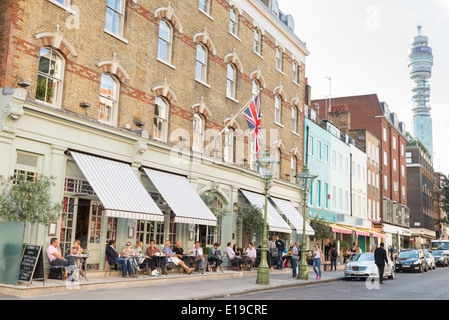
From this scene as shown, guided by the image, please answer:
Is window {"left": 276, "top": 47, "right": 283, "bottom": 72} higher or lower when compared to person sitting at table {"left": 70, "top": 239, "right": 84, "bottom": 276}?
higher

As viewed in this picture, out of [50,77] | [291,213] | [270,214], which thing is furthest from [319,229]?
[50,77]

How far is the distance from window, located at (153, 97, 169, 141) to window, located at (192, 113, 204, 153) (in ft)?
7.11

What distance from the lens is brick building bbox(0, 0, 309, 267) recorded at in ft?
48.6

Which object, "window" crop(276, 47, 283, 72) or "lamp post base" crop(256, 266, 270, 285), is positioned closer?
"lamp post base" crop(256, 266, 270, 285)

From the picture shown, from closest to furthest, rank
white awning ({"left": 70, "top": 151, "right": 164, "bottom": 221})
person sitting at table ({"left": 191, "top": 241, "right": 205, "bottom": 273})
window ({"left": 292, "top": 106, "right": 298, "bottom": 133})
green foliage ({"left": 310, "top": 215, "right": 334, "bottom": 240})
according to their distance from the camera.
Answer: white awning ({"left": 70, "top": 151, "right": 164, "bottom": 221}), person sitting at table ({"left": 191, "top": 241, "right": 205, "bottom": 273}), green foliage ({"left": 310, "top": 215, "right": 334, "bottom": 240}), window ({"left": 292, "top": 106, "right": 298, "bottom": 133})

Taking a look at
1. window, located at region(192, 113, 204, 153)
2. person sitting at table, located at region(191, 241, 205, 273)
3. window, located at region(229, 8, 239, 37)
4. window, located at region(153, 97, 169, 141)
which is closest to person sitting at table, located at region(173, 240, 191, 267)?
person sitting at table, located at region(191, 241, 205, 273)

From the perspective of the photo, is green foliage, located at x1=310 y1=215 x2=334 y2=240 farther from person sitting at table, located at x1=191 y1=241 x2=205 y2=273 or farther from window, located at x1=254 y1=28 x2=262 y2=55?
person sitting at table, located at x1=191 y1=241 x2=205 y2=273

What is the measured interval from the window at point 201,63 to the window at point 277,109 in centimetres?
795

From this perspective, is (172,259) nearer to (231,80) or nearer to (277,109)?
(231,80)

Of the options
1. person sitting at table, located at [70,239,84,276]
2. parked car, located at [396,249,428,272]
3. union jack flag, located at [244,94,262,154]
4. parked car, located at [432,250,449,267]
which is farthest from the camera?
parked car, located at [432,250,449,267]

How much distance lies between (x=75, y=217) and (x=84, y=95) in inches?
166

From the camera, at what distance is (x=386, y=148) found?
59.8m

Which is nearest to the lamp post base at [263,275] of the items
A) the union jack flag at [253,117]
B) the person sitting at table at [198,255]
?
the person sitting at table at [198,255]

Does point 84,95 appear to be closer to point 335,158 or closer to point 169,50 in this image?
point 169,50
